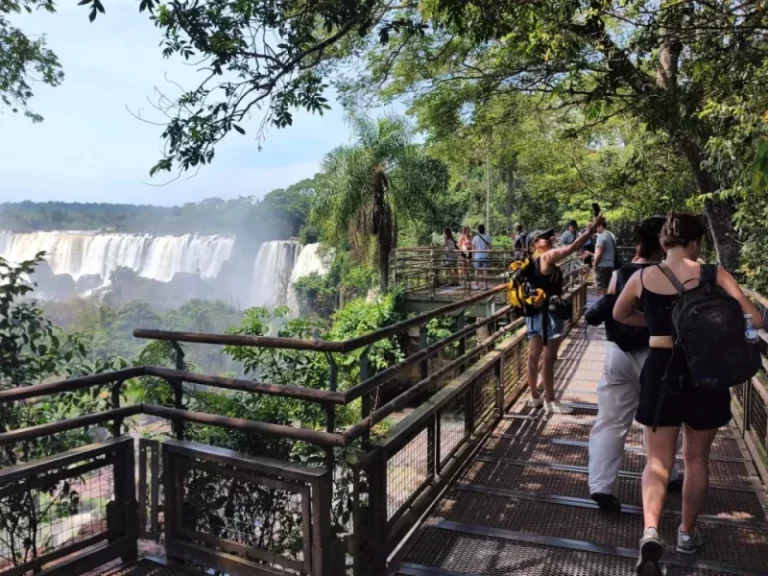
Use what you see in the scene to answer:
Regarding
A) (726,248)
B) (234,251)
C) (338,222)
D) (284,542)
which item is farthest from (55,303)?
(284,542)

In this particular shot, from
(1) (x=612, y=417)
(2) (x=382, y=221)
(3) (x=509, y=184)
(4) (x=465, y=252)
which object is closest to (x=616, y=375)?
(1) (x=612, y=417)

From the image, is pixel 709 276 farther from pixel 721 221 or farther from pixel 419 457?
pixel 721 221

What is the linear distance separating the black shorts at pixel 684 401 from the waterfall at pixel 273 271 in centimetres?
3440

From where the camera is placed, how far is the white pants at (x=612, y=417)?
3.36 m

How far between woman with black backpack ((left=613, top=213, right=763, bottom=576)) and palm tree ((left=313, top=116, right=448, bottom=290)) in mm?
17731

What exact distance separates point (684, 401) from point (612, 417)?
77cm

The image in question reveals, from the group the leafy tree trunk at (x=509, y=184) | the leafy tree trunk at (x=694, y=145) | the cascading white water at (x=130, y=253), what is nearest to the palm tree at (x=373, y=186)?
the leafy tree trunk at (x=509, y=184)

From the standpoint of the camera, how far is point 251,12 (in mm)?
4680

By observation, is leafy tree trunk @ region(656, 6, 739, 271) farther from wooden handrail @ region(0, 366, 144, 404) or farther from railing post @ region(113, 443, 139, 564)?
railing post @ region(113, 443, 139, 564)

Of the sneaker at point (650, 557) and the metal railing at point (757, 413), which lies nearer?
the sneaker at point (650, 557)

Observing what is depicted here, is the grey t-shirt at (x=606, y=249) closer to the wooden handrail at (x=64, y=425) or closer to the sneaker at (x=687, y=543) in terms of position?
the sneaker at (x=687, y=543)

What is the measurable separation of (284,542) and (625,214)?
2113cm

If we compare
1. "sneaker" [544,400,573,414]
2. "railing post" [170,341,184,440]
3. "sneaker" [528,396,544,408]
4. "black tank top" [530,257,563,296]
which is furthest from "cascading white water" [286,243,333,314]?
"railing post" [170,341,184,440]

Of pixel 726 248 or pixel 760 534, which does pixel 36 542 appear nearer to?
pixel 760 534
